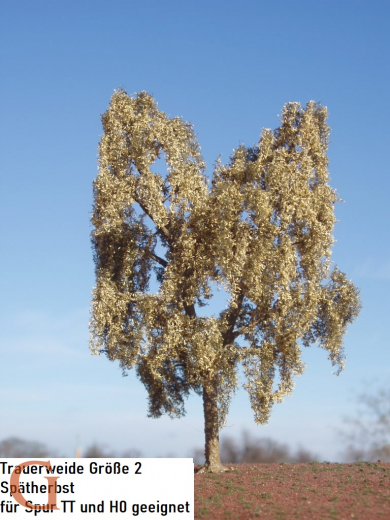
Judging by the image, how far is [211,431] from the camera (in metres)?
24.6

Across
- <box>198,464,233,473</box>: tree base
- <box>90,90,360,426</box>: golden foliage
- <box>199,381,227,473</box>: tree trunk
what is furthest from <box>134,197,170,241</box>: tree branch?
<box>198,464,233,473</box>: tree base

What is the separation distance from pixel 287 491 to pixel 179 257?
371 inches

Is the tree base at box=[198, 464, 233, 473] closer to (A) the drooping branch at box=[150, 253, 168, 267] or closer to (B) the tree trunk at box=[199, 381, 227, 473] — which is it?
(B) the tree trunk at box=[199, 381, 227, 473]

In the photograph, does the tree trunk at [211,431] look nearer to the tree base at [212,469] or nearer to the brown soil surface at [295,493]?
the tree base at [212,469]

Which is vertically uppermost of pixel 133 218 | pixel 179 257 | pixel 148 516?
pixel 133 218

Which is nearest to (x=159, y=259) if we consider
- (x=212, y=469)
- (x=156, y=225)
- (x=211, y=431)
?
(x=156, y=225)

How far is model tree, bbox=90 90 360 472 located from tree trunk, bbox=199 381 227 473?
0.04 metres

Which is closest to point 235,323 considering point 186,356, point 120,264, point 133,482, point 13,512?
point 186,356

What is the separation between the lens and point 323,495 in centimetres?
2070

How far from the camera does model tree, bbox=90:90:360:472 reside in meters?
23.9

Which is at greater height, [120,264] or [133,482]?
[120,264]

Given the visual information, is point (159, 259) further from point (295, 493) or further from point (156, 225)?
point (295, 493)

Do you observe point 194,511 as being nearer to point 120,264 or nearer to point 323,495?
point 323,495

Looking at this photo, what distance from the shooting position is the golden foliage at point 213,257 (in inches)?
939
